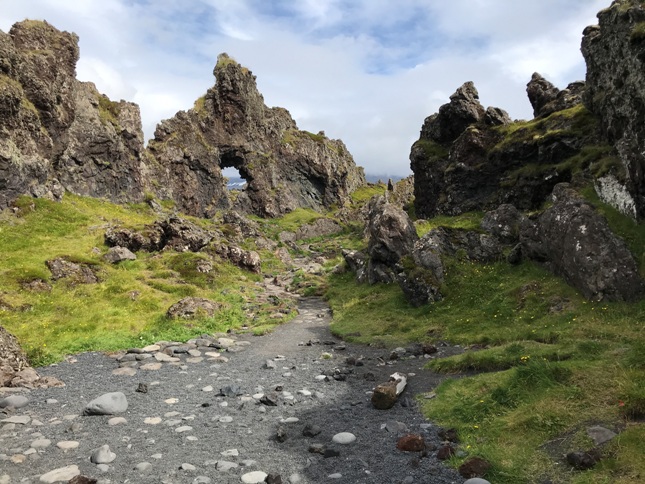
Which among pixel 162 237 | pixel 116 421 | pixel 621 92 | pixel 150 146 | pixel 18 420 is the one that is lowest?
pixel 116 421

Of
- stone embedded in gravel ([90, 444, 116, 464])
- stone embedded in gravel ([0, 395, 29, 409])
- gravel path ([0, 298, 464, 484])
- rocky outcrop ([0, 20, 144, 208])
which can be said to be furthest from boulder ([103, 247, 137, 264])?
stone embedded in gravel ([90, 444, 116, 464])

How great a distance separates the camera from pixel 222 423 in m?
12.3

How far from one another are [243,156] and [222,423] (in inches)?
3588

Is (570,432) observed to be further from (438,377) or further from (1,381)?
(1,381)

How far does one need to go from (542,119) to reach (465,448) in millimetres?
38568

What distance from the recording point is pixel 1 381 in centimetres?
1503

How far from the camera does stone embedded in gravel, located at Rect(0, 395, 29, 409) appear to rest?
13.4 metres

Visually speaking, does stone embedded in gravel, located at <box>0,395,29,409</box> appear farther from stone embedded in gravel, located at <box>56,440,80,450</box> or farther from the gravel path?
stone embedded in gravel, located at <box>56,440,80,450</box>

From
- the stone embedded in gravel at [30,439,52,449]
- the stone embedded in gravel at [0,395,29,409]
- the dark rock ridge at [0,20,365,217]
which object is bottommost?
the stone embedded in gravel at [30,439,52,449]

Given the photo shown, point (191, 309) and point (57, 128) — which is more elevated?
point (57, 128)

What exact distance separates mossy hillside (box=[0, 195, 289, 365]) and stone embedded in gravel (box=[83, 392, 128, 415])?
6.45 metres

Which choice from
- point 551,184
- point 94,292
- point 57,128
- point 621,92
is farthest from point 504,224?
point 57,128

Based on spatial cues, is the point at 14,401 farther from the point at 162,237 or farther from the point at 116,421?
the point at 162,237

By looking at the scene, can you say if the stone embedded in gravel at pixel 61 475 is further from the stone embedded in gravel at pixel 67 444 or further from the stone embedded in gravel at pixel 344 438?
the stone embedded in gravel at pixel 344 438
